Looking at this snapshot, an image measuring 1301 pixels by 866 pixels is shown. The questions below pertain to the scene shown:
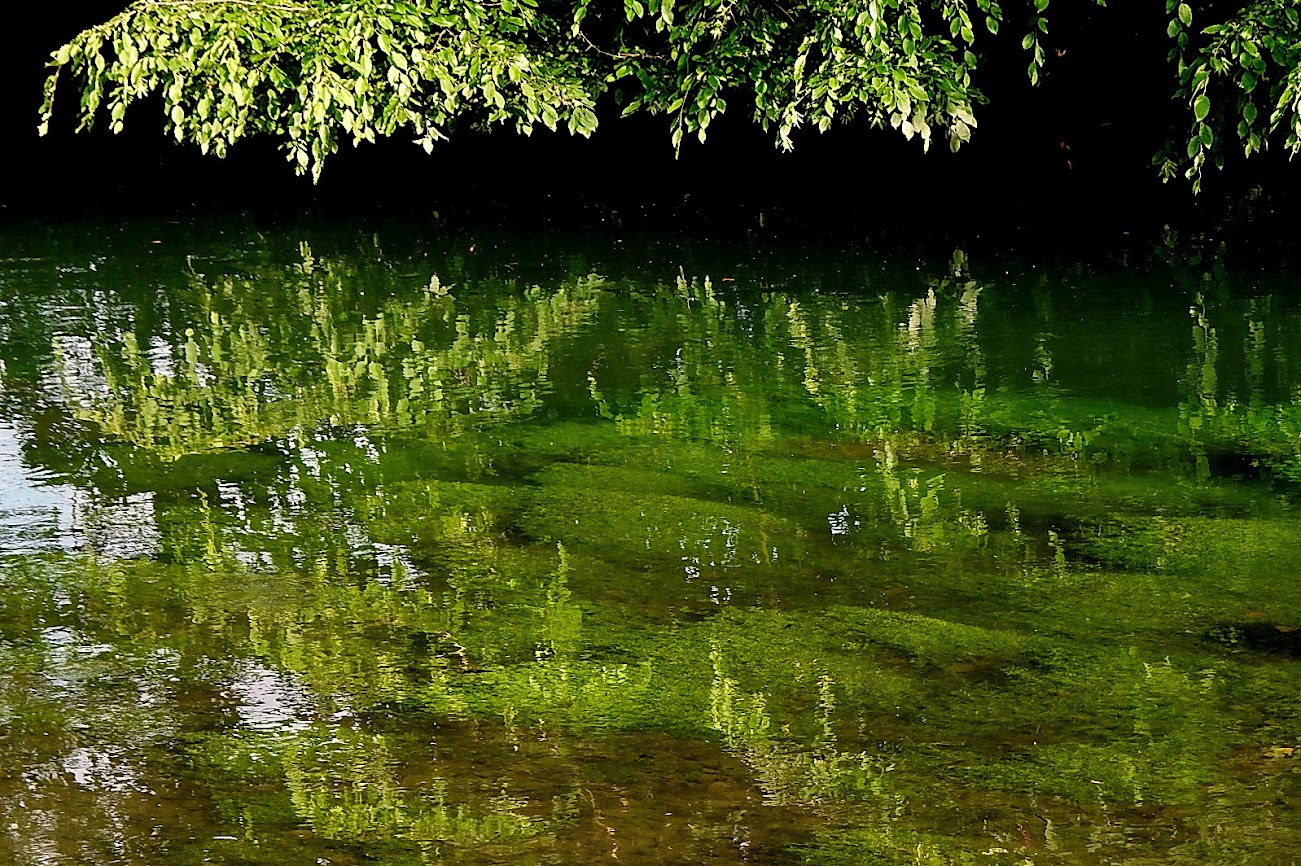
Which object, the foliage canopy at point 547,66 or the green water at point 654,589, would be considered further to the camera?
the foliage canopy at point 547,66

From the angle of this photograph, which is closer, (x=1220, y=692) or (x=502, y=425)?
(x=1220, y=692)

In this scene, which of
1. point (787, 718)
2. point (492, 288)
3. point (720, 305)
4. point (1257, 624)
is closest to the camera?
point (787, 718)

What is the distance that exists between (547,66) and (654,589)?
4.94m

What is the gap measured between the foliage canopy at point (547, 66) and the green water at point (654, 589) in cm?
118

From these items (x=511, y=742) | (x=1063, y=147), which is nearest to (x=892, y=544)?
(x=511, y=742)

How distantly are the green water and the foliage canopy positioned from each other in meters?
1.18

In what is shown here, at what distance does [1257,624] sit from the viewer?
2898 millimetres

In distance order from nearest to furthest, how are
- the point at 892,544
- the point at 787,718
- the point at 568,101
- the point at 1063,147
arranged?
the point at 787,718
the point at 892,544
the point at 568,101
the point at 1063,147

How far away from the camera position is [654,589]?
10.2 feet

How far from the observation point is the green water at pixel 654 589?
88.6 inches

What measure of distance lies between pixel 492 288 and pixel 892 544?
3614mm

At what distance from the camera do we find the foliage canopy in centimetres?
643

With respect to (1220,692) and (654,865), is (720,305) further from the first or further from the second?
(654,865)

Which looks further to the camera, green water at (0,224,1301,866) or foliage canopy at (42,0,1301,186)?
foliage canopy at (42,0,1301,186)
